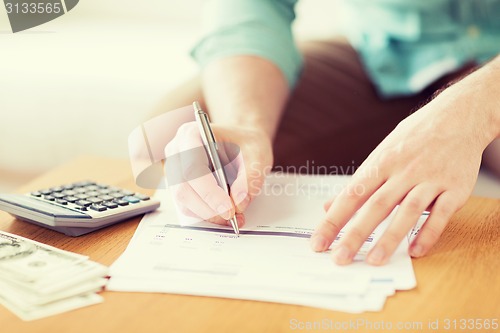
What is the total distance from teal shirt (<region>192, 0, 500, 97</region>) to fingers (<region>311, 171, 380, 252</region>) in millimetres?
494

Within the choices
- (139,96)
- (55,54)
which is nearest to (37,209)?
(139,96)

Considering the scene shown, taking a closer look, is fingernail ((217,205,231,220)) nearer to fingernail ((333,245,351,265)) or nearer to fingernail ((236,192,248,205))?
fingernail ((236,192,248,205))

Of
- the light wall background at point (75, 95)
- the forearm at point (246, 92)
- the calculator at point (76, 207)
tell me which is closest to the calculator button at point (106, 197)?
the calculator at point (76, 207)

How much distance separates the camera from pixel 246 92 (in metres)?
0.93

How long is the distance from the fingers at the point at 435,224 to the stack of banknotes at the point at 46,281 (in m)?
0.29

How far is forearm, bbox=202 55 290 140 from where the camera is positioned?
87 centimetres

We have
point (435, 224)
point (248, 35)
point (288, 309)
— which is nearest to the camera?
point (288, 309)

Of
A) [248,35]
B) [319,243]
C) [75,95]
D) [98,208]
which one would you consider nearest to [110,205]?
[98,208]

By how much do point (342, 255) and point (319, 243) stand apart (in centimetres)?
3

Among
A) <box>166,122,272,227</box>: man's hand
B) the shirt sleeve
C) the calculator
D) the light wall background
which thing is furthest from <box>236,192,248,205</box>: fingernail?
the light wall background

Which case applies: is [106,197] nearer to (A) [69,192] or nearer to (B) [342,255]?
(A) [69,192]

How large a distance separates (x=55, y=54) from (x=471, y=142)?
4.43 feet

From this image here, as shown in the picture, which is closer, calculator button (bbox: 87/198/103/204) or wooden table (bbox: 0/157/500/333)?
wooden table (bbox: 0/157/500/333)

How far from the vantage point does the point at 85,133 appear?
160cm
